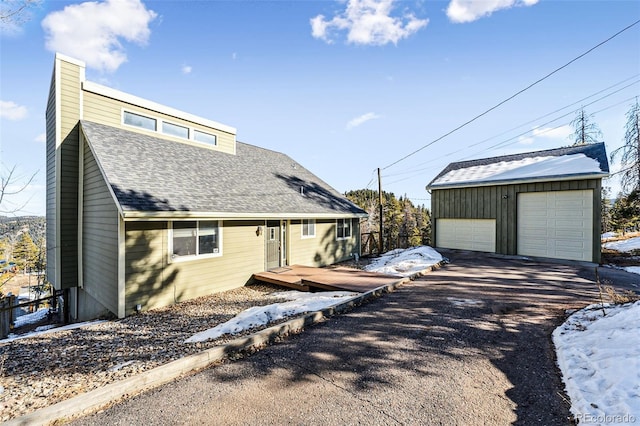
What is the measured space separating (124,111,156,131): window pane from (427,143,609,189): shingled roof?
45.1 ft

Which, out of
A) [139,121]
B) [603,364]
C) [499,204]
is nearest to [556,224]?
[499,204]

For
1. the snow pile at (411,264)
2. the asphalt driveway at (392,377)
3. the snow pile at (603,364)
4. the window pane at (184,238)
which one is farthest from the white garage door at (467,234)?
the window pane at (184,238)

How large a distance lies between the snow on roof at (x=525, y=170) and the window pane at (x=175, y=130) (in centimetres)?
1280

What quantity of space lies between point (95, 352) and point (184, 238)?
3498 mm

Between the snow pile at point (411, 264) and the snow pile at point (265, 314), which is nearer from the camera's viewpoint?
the snow pile at point (265, 314)

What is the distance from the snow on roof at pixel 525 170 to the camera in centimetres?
1160

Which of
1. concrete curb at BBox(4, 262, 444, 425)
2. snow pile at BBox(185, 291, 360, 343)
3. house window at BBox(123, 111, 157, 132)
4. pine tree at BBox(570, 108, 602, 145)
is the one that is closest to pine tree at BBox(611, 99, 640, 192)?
pine tree at BBox(570, 108, 602, 145)

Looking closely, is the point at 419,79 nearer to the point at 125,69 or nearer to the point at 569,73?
the point at 569,73

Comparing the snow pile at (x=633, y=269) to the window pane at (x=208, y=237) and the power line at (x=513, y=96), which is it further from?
the window pane at (x=208, y=237)

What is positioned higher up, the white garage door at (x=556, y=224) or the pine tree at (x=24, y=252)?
the white garage door at (x=556, y=224)

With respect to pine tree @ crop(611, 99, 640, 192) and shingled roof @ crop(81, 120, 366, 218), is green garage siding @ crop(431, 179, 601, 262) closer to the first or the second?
shingled roof @ crop(81, 120, 366, 218)

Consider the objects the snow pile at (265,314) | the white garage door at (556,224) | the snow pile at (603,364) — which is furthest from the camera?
the white garage door at (556,224)

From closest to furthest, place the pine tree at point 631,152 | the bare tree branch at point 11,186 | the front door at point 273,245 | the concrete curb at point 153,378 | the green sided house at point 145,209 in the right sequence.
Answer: the concrete curb at point 153,378 < the bare tree branch at point 11,186 < the green sided house at point 145,209 < the front door at point 273,245 < the pine tree at point 631,152

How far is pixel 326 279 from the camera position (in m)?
8.48
